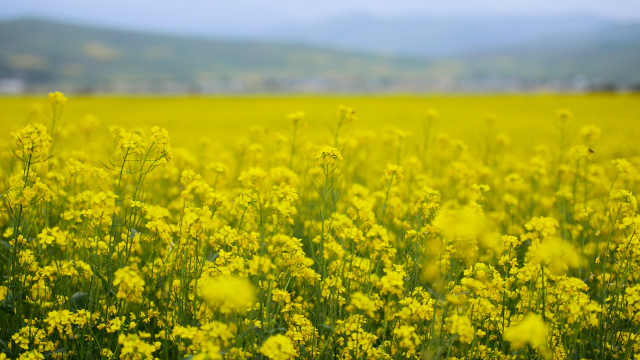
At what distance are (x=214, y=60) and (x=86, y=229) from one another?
19957 centimetres

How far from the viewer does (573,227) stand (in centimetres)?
518

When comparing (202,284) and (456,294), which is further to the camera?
(456,294)

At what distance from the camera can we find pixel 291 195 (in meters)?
3.49

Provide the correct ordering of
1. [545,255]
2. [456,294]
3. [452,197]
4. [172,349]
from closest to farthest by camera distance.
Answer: [545,255]
[456,294]
[172,349]
[452,197]

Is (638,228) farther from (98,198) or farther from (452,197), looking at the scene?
(98,198)

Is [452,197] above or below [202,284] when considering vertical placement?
above

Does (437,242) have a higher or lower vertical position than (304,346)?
higher

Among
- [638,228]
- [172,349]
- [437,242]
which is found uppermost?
[638,228]

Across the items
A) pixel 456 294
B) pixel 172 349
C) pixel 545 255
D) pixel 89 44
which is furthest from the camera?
pixel 89 44

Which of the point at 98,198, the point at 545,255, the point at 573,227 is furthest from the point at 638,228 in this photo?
the point at 98,198

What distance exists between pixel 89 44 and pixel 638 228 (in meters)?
211

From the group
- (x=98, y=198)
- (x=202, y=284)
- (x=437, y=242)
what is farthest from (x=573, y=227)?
(x=98, y=198)

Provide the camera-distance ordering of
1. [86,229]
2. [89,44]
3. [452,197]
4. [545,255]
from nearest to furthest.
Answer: [545,255], [86,229], [452,197], [89,44]

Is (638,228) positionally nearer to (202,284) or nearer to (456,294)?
(456,294)
